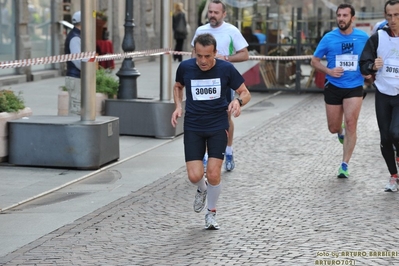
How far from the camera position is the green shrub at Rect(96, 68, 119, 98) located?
1465 centimetres

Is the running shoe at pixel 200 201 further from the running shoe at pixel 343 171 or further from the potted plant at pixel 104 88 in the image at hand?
the potted plant at pixel 104 88

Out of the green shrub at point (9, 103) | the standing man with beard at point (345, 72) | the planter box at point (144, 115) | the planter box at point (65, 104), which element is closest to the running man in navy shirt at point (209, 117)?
the standing man with beard at point (345, 72)

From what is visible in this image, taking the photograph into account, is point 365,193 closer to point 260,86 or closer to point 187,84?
point 187,84

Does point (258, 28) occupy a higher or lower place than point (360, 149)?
higher

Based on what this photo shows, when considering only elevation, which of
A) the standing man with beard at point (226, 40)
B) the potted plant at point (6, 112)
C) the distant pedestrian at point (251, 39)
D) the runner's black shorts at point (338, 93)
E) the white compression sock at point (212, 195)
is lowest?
the white compression sock at point (212, 195)

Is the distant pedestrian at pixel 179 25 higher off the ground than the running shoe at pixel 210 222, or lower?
higher

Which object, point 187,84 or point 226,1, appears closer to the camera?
point 187,84

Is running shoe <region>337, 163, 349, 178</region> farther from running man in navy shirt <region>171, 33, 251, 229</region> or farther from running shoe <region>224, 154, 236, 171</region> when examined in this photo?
running man in navy shirt <region>171, 33, 251, 229</region>

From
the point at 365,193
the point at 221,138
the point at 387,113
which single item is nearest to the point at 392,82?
the point at 387,113

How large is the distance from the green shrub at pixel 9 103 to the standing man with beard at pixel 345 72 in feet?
11.7

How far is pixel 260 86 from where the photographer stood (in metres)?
22.8

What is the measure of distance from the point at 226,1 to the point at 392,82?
44.1 feet

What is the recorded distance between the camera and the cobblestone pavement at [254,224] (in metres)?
6.75

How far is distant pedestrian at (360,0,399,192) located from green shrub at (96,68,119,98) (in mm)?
5878
